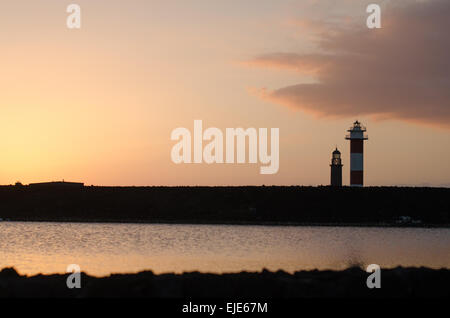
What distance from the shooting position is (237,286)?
600 inches

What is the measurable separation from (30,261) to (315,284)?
1745 centimetres

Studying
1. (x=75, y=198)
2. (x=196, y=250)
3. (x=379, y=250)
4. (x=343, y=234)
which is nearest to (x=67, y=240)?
(x=196, y=250)

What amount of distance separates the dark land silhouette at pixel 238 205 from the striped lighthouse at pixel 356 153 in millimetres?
4123

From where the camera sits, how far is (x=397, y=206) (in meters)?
66.8

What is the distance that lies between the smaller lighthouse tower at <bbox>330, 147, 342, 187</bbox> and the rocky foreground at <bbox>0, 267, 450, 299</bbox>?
48424 millimetres

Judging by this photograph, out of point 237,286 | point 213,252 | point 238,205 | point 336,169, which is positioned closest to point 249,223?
point 238,205

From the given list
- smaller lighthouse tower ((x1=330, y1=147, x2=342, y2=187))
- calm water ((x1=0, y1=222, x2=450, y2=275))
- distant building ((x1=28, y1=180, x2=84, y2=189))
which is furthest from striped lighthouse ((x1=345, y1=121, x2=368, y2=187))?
distant building ((x1=28, y1=180, x2=84, y2=189))

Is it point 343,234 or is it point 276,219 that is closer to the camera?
point 343,234

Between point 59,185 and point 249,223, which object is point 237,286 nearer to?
point 249,223

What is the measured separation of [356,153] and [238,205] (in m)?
14.0

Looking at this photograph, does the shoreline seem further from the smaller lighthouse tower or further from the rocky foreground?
the rocky foreground

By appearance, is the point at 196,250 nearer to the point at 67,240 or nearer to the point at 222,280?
the point at 67,240
